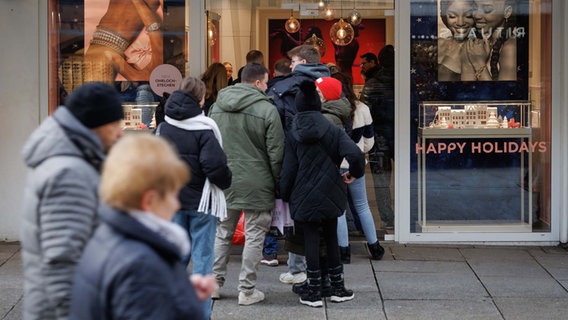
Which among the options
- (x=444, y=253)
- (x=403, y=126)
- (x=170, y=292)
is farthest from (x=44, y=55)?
(x=170, y=292)

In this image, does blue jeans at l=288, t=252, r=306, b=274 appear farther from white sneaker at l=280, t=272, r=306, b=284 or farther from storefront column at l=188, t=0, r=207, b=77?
storefront column at l=188, t=0, r=207, b=77

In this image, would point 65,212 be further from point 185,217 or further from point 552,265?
point 552,265

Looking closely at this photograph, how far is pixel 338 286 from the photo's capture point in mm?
6887

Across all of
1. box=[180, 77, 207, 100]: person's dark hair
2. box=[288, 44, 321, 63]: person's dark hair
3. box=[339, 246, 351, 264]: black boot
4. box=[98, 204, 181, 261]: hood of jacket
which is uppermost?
box=[288, 44, 321, 63]: person's dark hair

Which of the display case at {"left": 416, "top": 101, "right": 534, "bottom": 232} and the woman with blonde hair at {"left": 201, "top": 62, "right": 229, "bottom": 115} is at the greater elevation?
the woman with blonde hair at {"left": 201, "top": 62, "right": 229, "bottom": 115}

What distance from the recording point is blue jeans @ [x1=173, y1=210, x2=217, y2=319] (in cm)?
605

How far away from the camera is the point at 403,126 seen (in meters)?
8.88

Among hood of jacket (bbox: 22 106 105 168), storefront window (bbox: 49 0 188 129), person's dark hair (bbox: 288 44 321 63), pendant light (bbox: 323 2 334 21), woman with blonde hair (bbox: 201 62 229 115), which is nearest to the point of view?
hood of jacket (bbox: 22 106 105 168)

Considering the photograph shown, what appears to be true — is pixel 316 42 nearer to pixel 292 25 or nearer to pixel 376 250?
pixel 292 25

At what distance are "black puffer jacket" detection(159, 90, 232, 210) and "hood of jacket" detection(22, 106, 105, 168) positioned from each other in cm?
244

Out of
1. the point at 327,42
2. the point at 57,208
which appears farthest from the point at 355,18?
the point at 57,208

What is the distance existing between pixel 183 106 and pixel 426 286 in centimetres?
268

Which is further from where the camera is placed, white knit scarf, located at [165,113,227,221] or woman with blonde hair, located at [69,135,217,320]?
white knit scarf, located at [165,113,227,221]

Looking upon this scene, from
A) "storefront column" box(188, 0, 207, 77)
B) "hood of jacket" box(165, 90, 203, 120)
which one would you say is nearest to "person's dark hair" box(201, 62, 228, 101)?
"storefront column" box(188, 0, 207, 77)
